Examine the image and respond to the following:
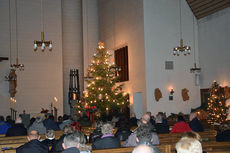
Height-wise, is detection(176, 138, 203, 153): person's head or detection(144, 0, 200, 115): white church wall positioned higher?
detection(144, 0, 200, 115): white church wall

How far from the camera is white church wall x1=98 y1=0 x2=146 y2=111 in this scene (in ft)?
59.6

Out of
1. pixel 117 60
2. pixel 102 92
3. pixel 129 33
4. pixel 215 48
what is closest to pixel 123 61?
pixel 117 60

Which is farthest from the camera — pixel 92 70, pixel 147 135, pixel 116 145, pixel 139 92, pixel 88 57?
pixel 88 57

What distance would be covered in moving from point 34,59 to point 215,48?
36.9 feet

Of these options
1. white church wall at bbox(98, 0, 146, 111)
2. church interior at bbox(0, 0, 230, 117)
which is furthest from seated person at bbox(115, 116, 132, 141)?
white church wall at bbox(98, 0, 146, 111)

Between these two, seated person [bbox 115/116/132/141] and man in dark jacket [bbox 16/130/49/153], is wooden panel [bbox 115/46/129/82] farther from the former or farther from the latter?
man in dark jacket [bbox 16/130/49/153]

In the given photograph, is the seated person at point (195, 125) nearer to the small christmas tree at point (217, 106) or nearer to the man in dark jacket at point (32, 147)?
the man in dark jacket at point (32, 147)

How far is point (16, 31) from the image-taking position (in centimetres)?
2134

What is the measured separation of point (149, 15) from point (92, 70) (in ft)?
14.1

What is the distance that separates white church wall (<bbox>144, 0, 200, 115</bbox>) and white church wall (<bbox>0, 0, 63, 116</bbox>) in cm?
709

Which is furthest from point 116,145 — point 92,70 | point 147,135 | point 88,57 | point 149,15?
point 88,57

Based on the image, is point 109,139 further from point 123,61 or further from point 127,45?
point 123,61

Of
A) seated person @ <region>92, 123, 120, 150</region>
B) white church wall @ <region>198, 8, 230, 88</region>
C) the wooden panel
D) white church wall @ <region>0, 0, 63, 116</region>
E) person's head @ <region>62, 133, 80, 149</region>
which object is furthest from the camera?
white church wall @ <region>0, 0, 63, 116</region>

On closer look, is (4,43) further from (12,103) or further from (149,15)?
(149,15)
